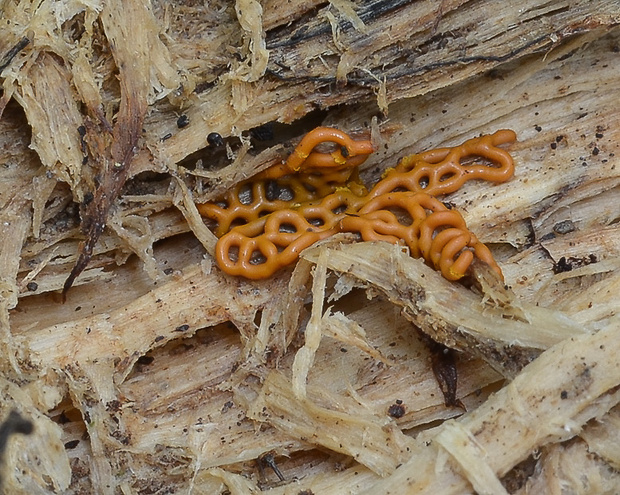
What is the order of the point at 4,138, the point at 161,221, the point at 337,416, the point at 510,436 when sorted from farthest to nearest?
1. the point at 161,221
2. the point at 4,138
3. the point at 337,416
4. the point at 510,436

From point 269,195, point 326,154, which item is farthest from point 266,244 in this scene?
point 326,154

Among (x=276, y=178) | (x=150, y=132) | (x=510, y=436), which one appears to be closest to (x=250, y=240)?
(x=276, y=178)

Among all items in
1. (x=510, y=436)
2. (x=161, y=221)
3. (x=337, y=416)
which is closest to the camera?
(x=510, y=436)

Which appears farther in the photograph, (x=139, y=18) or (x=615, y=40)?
(x=615, y=40)

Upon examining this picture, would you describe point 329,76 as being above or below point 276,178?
above

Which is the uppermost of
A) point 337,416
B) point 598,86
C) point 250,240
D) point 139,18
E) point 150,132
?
point 139,18

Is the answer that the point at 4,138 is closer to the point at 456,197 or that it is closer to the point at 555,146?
the point at 456,197

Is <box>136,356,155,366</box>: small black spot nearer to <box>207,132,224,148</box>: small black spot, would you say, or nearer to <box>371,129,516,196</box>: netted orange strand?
<box>207,132,224,148</box>: small black spot

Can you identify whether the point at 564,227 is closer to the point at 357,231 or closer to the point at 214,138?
the point at 357,231
